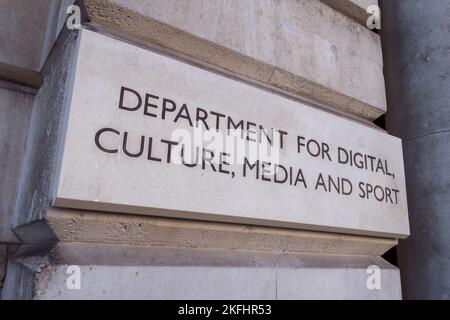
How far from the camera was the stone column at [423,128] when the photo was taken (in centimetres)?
260

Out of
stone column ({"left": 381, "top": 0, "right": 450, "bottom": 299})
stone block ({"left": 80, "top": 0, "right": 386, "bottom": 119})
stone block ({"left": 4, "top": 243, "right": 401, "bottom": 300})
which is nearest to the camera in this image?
stone block ({"left": 4, "top": 243, "right": 401, "bottom": 300})

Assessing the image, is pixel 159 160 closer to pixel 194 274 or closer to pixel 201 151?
pixel 201 151

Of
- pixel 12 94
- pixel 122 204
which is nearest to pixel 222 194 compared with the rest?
pixel 122 204

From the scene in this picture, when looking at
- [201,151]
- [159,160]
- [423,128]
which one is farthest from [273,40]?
[423,128]

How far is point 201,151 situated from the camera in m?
1.69

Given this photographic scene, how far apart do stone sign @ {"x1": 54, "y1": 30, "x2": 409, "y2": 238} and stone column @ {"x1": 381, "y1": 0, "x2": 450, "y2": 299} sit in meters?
0.55

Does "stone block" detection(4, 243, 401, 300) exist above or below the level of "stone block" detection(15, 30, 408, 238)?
below

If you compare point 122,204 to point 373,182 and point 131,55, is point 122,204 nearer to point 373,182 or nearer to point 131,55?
point 131,55

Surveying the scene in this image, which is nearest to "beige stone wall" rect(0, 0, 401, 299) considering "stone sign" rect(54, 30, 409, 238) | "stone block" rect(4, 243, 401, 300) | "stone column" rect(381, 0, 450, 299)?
"stone block" rect(4, 243, 401, 300)

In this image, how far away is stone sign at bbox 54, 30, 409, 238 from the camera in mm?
1457

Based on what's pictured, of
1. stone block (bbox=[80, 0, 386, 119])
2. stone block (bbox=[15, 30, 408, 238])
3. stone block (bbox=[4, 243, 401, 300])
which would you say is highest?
stone block (bbox=[80, 0, 386, 119])

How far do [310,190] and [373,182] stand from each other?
59 cm

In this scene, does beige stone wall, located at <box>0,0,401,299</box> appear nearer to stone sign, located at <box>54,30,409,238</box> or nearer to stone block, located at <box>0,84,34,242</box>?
stone block, located at <box>0,84,34,242</box>

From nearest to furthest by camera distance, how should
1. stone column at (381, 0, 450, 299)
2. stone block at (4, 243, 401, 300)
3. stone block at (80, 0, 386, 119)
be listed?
1. stone block at (4, 243, 401, 300)
2. stone block at (80, 0, 386, 119)
3. stone column at (381, 0, 450, 299)
